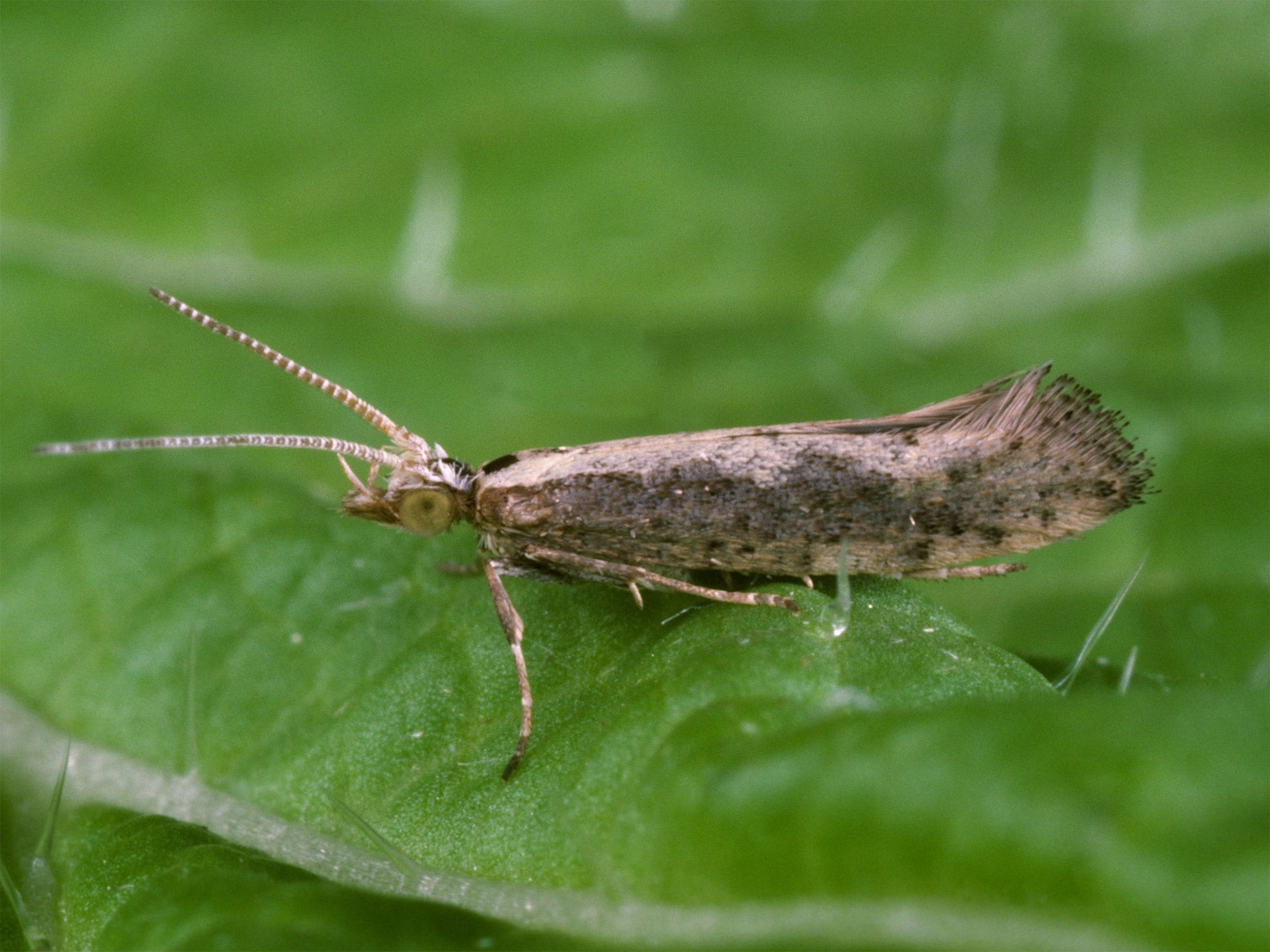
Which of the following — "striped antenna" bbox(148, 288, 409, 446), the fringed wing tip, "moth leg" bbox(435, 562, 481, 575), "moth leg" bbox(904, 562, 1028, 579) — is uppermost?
the fringed wing tip

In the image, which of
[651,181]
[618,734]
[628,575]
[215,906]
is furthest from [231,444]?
[651,181]

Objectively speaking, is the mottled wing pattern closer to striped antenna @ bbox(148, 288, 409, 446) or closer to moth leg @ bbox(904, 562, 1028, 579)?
moth leg @ bbox(904, 562, 1028, 579)

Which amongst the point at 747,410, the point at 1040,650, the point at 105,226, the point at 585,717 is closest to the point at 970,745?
the point at 585,717

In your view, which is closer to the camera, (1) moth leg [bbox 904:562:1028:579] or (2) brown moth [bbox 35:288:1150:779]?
(2) brown moth [bbox 35:288:1150:779]

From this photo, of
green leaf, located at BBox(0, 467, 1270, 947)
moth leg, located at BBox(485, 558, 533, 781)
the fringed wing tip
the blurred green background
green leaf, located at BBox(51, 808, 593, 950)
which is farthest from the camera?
the blurred green background

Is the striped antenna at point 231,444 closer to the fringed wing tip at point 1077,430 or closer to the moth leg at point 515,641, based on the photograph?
the moth leg at point 515,641

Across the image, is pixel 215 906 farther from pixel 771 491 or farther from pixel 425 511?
pixel 771 491

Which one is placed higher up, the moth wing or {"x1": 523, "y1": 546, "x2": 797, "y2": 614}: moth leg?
the moth wing

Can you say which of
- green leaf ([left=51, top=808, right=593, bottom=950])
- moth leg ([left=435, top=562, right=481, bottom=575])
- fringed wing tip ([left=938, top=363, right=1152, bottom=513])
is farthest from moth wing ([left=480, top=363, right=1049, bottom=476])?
green leaf ([left=51, top=808, right=593, bottom=950])
